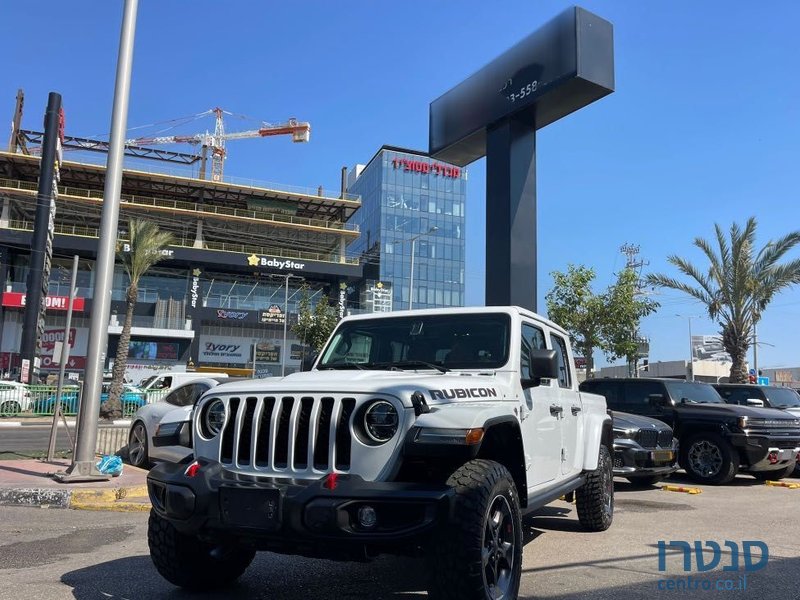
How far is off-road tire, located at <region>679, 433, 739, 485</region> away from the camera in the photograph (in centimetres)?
1115

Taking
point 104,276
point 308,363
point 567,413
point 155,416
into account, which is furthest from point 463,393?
point 155,416

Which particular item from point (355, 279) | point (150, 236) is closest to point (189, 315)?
point (355, 279)

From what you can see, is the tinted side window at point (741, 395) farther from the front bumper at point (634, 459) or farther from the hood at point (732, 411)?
the front bumper at point (634, 459)

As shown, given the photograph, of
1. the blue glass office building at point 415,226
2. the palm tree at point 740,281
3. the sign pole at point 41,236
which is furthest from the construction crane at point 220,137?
the palm tree at point 740,281

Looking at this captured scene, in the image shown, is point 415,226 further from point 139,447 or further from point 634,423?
point 634,423

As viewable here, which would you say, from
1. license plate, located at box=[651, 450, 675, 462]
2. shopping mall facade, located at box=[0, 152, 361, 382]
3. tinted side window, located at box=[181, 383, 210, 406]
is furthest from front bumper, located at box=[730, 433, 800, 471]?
shopping mall facade, located at box=[0, 152, 361, 382]

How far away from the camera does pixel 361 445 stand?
3.69 meters

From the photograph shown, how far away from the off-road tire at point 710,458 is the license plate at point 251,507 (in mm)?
9910

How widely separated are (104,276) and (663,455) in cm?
878

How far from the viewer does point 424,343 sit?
5.37m

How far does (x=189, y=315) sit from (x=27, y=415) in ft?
99.5

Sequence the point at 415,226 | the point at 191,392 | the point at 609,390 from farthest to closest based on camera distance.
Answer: the point at 415,226, the point at 609,390, the point at 191,392

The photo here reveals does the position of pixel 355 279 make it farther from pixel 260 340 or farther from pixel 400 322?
pixel 400 322

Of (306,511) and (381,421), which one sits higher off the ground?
(381,421)
